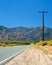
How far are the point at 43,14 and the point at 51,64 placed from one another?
53183mm

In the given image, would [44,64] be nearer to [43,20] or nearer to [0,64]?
[0,64]

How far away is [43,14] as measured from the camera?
68.6 metres

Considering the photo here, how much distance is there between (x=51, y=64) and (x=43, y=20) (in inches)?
2053

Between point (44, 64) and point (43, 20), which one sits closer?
point (44, 64)

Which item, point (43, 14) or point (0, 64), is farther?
point (43, 14)

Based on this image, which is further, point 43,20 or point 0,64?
point 43,20

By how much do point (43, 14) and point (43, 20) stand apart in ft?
5.93

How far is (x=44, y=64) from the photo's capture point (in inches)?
637

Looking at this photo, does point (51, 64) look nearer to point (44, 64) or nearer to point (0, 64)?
point (44, 64)

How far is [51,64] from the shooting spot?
52.3 ft

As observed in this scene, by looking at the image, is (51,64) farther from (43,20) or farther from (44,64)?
(43,20)

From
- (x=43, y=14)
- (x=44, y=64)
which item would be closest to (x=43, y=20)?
(x=43, y=14)

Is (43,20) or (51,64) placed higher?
(43,20)

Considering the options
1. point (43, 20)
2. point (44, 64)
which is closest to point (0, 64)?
point (44, 64)
